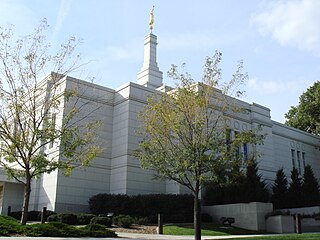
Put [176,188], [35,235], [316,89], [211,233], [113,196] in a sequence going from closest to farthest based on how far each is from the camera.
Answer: [35,235]
[211,233]
[113,196]
[176,188]
[316,89]

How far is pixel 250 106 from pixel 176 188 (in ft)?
39.1

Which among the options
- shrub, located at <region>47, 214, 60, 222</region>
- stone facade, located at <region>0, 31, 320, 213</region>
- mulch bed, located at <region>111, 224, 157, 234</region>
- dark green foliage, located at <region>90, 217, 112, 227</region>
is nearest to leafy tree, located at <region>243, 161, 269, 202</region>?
stone facade, located at <region>0, 31, 320, 213</region>

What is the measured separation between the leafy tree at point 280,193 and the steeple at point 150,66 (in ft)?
43.5

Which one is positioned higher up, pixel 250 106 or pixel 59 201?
pixel 250 106

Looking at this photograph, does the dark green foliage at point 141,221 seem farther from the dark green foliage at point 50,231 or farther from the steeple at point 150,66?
the steeple at point 150,66

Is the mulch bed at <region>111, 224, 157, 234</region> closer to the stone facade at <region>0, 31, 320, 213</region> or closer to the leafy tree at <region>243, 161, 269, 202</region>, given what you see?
the stone facade at <region>0, 31, 320, 213</region>

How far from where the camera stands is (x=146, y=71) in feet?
116

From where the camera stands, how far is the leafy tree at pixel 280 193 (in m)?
29.3

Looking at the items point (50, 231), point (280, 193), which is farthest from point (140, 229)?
point (280, 193)

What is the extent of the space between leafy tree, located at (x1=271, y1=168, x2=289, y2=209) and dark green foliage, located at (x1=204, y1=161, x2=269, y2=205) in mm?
3249

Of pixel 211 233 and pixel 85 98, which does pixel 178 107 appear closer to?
pixel 211 233

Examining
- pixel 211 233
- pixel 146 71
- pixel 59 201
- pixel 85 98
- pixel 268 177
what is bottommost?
pixel 211 233

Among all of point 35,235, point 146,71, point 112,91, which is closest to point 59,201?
point 112,91

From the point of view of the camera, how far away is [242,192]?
25656 mm
